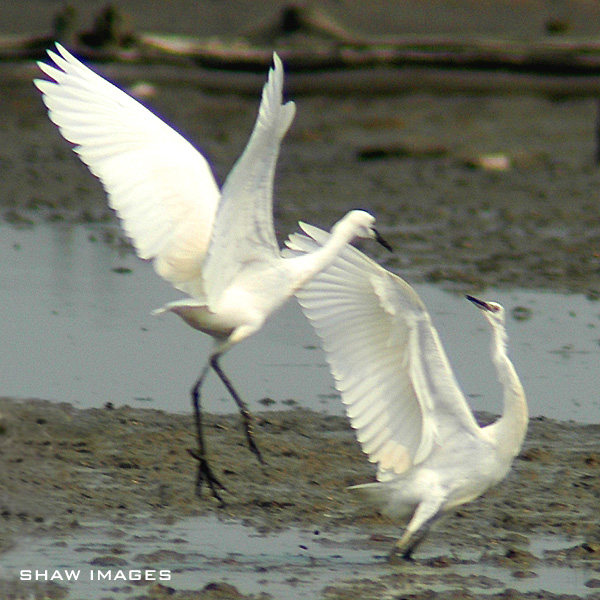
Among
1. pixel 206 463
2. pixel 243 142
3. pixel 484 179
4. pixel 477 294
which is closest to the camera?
pixel 206 463

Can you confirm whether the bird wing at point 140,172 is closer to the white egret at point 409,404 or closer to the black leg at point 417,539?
the white egret at point 409,404

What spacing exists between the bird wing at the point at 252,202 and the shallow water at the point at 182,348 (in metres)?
1.77

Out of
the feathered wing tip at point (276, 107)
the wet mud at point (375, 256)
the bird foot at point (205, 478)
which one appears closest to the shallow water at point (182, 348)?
the wet mud at point (375, 256)

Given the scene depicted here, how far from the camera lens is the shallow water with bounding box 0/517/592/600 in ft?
18.5

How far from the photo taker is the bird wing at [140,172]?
22.8 ft

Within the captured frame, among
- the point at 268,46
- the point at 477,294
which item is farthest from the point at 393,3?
the point at 477,294

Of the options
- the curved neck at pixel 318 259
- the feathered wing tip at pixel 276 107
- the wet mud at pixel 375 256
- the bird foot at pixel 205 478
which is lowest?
the wet mud at pixel 375 256

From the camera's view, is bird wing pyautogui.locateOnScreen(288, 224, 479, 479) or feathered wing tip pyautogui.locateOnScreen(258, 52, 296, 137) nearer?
feathered wing tip pyautogui.locateOnScreen(258, 52, 296, 137)

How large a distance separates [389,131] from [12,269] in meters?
11.0

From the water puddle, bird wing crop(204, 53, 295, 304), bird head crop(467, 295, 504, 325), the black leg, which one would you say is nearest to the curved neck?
bird wing crop(204, 53, 295, 304)

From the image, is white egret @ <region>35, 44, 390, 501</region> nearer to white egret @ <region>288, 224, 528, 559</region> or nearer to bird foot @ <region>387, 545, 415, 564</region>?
white egret @ <region>288, 224, 528, 559</region>

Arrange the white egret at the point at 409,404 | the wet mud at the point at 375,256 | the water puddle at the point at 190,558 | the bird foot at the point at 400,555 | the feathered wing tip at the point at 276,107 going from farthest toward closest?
the wet mud at the point at 375,256 → the white egret at the point at 409,404 → the bird foot at the point at 400,555 → the feathered wing tip at the point at 276,107 → the water puddle at the point at 190,558

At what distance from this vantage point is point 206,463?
6734 millimetres

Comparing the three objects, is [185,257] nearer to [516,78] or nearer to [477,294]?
[477,294]
